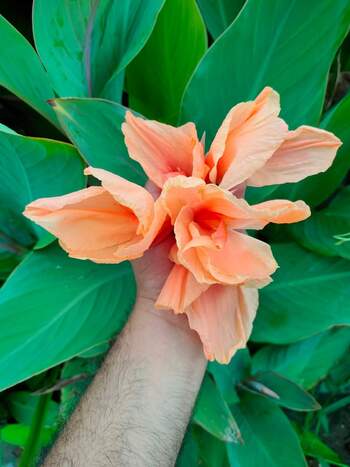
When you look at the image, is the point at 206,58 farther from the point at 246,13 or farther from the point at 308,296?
the point at 308,296

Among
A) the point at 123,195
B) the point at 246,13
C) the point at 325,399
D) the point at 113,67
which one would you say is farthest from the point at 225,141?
the point at 325,399

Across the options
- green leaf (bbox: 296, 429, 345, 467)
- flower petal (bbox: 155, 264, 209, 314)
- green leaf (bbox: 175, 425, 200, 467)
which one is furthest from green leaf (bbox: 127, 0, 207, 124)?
green leaf (bbox: 296, 429, 345, 467)

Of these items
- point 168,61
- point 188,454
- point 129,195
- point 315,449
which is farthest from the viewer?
point 315,449

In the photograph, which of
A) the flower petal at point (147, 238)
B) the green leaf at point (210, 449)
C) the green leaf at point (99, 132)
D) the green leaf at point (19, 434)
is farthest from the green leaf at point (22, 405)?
the flower petal at point (147, 238)

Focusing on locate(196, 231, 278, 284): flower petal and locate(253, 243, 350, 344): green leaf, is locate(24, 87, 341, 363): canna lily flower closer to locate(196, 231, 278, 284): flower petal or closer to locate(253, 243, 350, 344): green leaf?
locate(196, 231, 278, 284): flower petal

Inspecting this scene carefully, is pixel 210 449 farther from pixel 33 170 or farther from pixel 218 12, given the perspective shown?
pixel 218 12

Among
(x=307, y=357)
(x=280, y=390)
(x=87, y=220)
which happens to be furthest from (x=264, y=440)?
(x=87, y=220)
